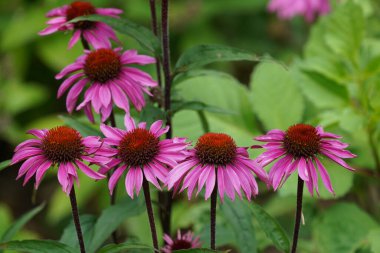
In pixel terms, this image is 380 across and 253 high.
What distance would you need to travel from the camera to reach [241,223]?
122cm

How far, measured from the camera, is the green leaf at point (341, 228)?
1481mm

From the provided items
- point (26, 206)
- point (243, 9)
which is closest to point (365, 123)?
point (243, 9)

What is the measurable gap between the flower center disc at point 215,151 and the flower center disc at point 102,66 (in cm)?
25

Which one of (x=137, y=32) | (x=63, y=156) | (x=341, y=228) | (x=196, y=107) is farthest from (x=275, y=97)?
(x=63, y=156)

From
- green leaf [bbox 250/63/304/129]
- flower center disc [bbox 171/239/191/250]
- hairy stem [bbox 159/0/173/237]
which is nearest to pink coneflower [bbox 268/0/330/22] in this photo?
green leaf [bbox 250/63/304/129]

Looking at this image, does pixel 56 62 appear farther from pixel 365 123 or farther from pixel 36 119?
pixel 365 123

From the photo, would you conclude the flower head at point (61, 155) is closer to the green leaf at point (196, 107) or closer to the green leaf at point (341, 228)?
the green leaf at point (196, 107)

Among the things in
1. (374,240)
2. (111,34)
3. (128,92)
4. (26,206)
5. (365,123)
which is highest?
(111,34)

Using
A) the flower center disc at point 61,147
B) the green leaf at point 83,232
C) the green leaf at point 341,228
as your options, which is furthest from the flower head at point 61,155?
the green leaf at point 341,228

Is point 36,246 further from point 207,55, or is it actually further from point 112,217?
point 207,55

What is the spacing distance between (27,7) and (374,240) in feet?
7.43

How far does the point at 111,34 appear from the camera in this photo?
1.27 metres

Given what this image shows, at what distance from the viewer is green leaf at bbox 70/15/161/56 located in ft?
3.75

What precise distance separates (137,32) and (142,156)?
0.28 metres
